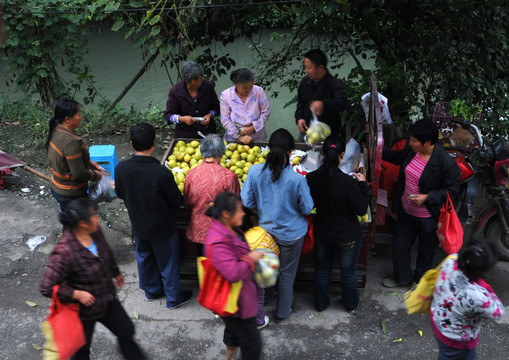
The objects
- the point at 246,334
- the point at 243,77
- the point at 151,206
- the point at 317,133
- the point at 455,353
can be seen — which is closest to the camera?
the point at 455,353

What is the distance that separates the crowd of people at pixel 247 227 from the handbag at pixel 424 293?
101 mm

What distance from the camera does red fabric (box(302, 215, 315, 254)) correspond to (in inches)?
147

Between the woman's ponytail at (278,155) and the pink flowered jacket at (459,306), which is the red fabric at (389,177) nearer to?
the woman's ponytail at (278,155)

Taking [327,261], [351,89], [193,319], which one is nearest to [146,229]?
[193,319]

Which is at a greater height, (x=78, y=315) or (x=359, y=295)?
(x=78, y=315)

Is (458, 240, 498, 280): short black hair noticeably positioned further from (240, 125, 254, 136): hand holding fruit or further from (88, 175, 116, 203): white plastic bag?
(88, 175, 116, 203): white plastic bag

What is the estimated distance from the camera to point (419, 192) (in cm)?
383

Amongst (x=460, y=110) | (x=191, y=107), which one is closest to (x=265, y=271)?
(x=191, y=107)

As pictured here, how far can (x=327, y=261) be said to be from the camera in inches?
150

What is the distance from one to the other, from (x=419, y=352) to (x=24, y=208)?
440 centimetres

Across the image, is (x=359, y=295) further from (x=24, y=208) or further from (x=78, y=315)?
(x=24, y=208)

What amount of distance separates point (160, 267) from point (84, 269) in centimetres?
122

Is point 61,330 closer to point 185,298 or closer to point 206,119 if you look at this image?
point 185,298

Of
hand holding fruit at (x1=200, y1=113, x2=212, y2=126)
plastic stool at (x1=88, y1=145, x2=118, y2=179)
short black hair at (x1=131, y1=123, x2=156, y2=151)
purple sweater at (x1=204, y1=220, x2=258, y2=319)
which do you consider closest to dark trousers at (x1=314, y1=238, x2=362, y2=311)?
purple sweater at (x1=204, y1=220, x2=258, y2=319)
